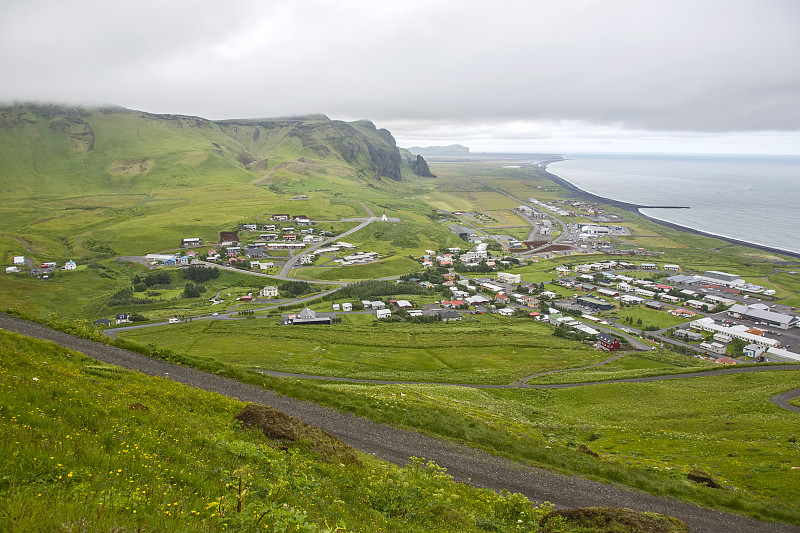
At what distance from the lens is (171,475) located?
855 cm

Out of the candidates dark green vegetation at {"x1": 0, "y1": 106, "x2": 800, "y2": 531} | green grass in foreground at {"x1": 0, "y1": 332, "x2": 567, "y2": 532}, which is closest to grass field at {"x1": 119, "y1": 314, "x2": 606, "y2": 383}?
dark green vegetation at {"x1": 0, "y1": 106, "x2": 800, "y2": 531}

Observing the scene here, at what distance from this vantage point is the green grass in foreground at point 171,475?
621 cm

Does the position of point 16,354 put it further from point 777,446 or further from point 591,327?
point 591,327

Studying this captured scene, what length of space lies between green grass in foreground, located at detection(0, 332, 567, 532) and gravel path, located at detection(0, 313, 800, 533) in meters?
1.93

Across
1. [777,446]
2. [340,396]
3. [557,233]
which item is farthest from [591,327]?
[557,233]

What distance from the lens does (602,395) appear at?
133 feet

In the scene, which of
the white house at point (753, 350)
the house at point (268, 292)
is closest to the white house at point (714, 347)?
the white house at point (753, 350)

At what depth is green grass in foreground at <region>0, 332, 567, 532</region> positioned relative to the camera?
6211mm

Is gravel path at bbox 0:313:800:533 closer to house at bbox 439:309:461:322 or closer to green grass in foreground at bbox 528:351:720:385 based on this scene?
green grass in foreground at bbox 528:351:720:385

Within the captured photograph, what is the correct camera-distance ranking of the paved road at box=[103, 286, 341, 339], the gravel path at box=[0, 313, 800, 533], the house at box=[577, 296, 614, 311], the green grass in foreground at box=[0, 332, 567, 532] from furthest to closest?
1. the house at box=[577, 296, 614, 311]
2. the paved road at box=[103, 286, 341, 339]
3. the gravel path at box=[0, 313, 800, 533]
4. the green grass in foreground at box=[0, 332, 567, 532]

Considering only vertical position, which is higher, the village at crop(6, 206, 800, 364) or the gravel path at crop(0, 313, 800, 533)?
the gravel path at crop(0, 313, 800, 533)

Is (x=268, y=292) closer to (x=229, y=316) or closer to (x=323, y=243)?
(x=229, y=316)

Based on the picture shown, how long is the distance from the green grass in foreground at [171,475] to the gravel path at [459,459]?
1929 mm

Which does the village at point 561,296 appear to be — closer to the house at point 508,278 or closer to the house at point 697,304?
the house at point 697,304
